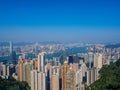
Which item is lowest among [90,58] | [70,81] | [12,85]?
[12,85]

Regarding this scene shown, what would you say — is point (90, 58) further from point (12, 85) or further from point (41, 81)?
point (12, 85)

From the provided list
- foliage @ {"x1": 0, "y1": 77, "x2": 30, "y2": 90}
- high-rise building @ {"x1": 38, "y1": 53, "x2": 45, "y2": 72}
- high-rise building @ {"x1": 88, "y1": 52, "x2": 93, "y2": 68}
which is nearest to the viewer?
foliage @ {"x1": 0, "y1": 77, "x2": 30, "y2": 90}

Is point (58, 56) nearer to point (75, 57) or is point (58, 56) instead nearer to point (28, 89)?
point (75, 57)

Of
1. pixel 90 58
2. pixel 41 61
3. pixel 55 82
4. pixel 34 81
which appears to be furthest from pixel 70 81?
pixel 90 58

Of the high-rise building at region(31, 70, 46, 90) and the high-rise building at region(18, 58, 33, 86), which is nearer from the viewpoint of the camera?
the high-rise building at region(31, 70, 46, 90)

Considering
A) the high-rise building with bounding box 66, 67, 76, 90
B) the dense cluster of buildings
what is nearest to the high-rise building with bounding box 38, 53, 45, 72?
the dense cluster of buildings

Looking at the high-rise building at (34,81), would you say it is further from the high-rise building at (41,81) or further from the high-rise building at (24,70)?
the high-rise building at (24,70)

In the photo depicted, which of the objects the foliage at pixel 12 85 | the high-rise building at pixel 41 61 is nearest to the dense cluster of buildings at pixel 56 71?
the high-rise building at pixel 41 61

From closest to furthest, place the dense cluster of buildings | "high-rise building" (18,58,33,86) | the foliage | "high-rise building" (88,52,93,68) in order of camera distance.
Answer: the foliage → the dense cluster of buildings → "high-rise building" (18,58,33,86) → "high-rise building" (88,52,93,68)

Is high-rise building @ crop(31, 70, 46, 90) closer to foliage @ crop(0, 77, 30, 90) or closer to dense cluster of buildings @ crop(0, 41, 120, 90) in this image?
dense cluster of buildings @ crop(0, 41, 120, 90)

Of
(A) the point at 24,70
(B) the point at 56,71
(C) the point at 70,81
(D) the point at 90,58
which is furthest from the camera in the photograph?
(D) the point at 90,58
